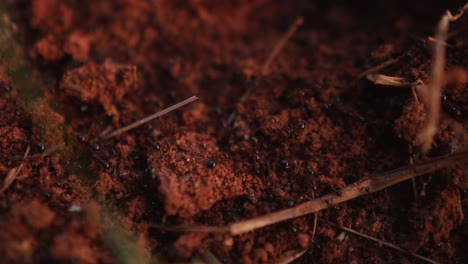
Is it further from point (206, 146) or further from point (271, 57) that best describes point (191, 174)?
point (271, 57)


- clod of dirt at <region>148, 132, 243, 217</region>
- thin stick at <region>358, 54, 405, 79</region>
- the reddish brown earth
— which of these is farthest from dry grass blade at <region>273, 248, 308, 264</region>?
thin stick at <region>358, 54, 405, 79</region>

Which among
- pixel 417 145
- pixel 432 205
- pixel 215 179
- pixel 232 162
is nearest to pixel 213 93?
pixel 232 162

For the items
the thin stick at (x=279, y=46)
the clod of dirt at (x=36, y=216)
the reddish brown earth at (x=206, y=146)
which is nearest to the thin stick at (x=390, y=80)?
the reddish brown earth at (x=206, y=146)

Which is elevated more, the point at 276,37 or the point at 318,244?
the point at 276,37

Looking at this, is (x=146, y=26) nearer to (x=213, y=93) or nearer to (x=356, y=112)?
(x=213, y=93)

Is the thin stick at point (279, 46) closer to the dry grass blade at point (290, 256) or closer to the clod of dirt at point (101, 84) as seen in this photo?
the clod of dirt at point (101, 84)
